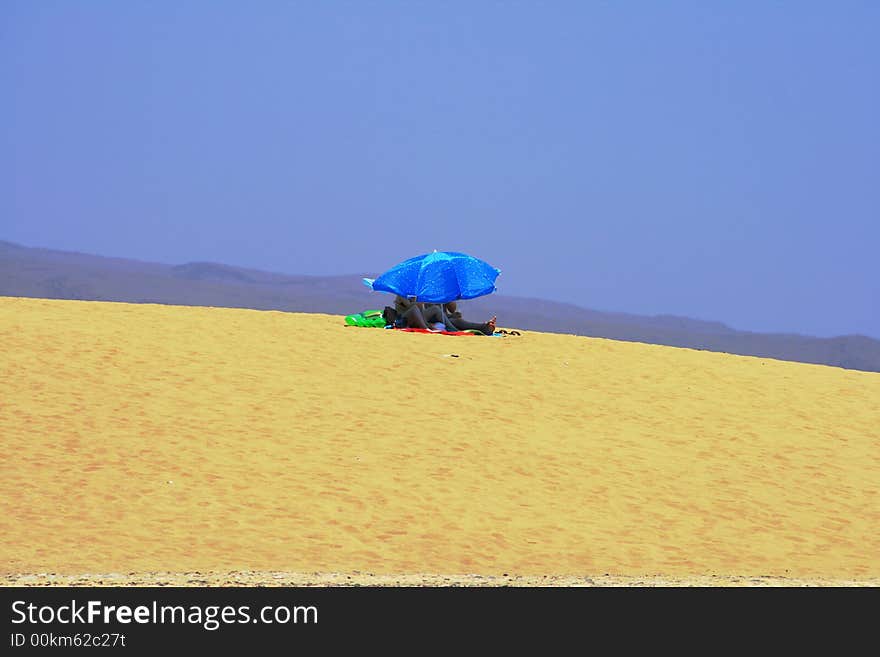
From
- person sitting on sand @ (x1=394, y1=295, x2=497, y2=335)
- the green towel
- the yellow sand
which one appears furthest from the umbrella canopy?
the yellow sand

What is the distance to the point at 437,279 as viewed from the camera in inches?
949

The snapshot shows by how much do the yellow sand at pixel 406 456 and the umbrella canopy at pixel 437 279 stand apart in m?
1.77

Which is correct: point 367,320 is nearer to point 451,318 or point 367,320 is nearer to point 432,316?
point 432,316

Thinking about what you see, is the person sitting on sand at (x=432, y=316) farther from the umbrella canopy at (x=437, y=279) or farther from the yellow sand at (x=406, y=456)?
the yellow sand at (x=406, y=456)

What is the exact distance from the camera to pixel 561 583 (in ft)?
33.2

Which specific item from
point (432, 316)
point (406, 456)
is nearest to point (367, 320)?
point (432, 316)

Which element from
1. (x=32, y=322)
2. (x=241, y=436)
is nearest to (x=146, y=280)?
(x=32, y=322)

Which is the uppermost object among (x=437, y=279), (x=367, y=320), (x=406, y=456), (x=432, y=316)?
(x=437, y=279)

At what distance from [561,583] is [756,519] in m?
4.58

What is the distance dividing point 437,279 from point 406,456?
9658 millimetres

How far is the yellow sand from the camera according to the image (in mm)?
11523

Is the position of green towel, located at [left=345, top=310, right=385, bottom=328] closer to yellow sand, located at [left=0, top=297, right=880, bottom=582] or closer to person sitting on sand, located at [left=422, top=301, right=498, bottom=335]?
person sitting on sand, located at [left=422, top=301, right=498, bottom=335]

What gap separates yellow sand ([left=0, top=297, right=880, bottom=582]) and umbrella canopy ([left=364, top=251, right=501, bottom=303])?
177 cm

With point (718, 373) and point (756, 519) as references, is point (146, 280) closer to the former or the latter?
point (718, 373)
